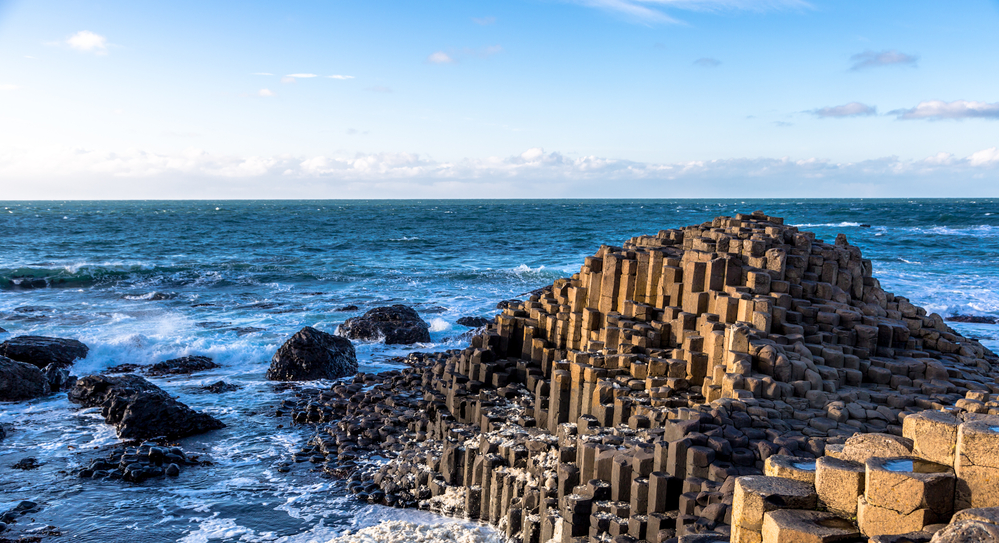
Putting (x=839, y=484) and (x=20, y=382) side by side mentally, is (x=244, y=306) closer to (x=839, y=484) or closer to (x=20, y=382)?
(x=20, y=382)

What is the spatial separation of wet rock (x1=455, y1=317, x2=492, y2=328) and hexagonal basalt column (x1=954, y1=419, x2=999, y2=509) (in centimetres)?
1847

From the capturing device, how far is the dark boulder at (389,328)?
20.6 metres

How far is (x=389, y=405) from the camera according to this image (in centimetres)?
1355

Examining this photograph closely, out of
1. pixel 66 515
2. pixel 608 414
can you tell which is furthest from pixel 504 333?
pixel 66 515

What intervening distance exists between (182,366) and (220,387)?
256 centimetres

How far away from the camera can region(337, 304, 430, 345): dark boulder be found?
2061cm

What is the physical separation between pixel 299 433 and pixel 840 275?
989 centimetres

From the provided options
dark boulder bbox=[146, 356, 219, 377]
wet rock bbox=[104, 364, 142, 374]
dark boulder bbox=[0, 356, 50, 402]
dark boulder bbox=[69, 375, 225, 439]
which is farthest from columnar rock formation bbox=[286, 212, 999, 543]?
wet rock bbox=[104, 364, 142, 374]

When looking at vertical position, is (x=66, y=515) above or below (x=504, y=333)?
below

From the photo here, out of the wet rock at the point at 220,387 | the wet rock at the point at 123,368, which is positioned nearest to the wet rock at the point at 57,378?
the wet rock at the point at 123,368

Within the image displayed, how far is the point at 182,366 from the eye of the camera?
17.8 metres

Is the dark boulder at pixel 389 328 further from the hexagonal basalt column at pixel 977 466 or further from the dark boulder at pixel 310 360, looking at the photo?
the hexagonal basalt column at pixel 977 466

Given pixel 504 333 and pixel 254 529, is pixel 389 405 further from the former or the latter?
pixel 254 529

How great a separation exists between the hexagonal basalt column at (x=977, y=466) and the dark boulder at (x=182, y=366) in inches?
665
